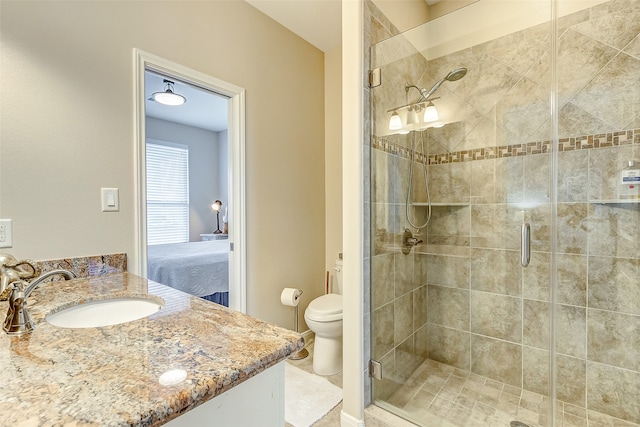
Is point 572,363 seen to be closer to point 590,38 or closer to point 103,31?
point 590,38

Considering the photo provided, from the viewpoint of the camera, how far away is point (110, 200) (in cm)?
149

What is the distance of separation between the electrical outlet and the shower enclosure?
5.30 ft

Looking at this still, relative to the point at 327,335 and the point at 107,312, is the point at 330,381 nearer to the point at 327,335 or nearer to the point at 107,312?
the point at 327,335

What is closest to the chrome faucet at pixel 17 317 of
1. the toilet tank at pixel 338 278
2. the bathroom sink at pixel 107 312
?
the bathroom sink at pixel 107 312

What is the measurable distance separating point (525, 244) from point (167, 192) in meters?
4.76

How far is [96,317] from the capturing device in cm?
102

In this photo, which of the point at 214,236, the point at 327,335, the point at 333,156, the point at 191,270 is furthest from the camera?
the point at 214,236

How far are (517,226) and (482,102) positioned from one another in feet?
2.75

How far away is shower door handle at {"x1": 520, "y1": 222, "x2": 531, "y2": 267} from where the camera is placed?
1.77 metres

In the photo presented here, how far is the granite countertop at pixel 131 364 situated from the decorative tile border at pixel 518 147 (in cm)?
124

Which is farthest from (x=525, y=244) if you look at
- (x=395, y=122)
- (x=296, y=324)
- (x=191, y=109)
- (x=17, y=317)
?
(x=191, y=109)

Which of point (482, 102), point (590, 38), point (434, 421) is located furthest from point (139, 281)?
point (590, 38)

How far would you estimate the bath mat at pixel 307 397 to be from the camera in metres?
1.63

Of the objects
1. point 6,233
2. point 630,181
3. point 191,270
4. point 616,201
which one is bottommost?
point 191,270
